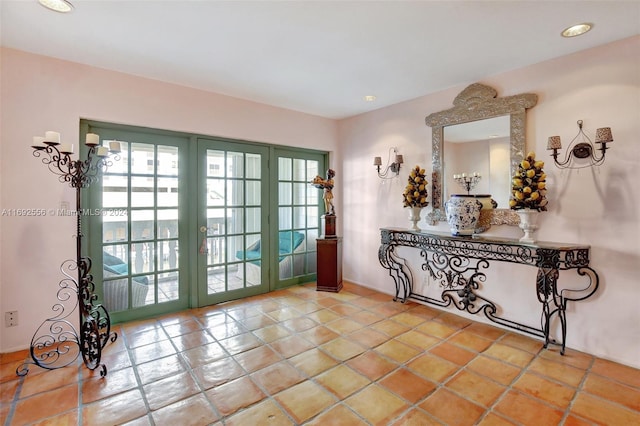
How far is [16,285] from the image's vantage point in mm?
2502

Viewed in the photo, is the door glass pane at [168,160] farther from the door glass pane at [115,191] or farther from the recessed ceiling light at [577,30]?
the recessed ceiling light at [577,30]

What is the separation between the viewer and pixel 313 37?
2318mm

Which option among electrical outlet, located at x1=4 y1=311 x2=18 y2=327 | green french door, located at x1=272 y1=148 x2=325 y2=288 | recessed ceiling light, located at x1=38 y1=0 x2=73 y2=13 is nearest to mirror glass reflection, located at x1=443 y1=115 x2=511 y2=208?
green french door, located at x1=272 y1=148 x2=325 y2=288

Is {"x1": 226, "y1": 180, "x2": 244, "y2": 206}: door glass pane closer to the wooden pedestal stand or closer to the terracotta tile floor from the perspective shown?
the wooden pedestal stand

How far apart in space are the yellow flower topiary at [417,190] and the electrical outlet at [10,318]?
3878 mm

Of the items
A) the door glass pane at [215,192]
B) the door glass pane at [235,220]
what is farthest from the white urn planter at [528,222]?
the door glass pane at [215,192]

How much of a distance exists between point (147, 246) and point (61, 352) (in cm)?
114

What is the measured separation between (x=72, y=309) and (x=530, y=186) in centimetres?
427

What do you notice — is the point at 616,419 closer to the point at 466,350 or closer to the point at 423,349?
the point at 466,350

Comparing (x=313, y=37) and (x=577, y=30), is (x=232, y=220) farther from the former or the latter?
(x=577, y=30)

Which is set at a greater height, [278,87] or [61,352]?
[278,87]

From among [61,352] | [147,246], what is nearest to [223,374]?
[61,352]

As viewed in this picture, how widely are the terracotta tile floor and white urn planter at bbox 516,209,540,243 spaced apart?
3.12 feet

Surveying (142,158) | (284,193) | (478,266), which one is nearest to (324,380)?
(478,266)
